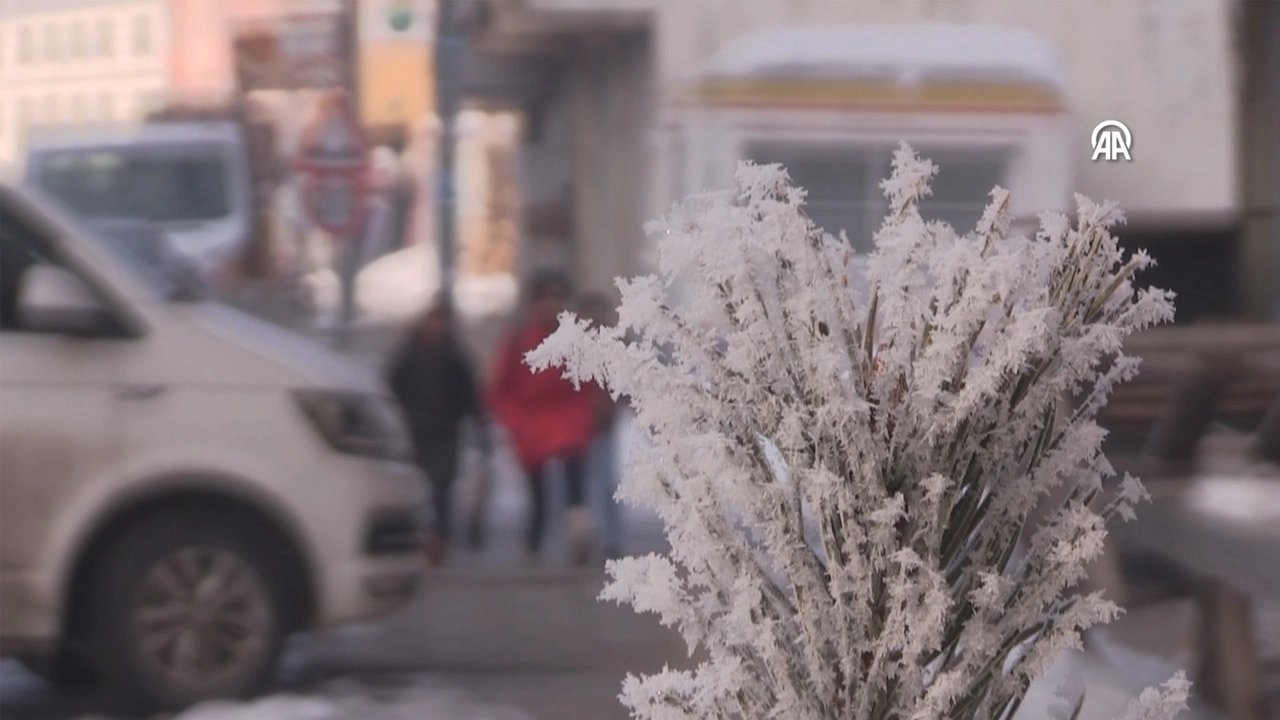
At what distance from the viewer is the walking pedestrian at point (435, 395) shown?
11062mm

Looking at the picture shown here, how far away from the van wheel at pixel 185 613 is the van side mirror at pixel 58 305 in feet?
2.38

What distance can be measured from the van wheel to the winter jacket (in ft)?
13.3

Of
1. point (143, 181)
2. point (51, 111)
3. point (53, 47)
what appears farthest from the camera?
point (53, 47)

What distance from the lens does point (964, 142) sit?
1407 cm

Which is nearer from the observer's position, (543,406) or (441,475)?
(543,406)

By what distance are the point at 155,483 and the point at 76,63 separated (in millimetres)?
17828

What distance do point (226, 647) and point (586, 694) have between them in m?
1.33

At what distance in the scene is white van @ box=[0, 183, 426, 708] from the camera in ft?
22.5

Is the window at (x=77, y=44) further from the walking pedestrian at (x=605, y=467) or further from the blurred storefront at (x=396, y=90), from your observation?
the walking pedestrian at (x=605, y=467)

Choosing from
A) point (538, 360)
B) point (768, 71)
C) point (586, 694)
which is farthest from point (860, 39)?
point (538, 360)

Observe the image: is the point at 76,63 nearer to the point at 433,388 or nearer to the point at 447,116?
the point at 447,116

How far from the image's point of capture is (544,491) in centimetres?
1099

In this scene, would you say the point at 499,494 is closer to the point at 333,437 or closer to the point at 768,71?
the point at 768,71

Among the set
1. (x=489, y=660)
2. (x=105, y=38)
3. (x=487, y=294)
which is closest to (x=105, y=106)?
(x=105, y=38)
